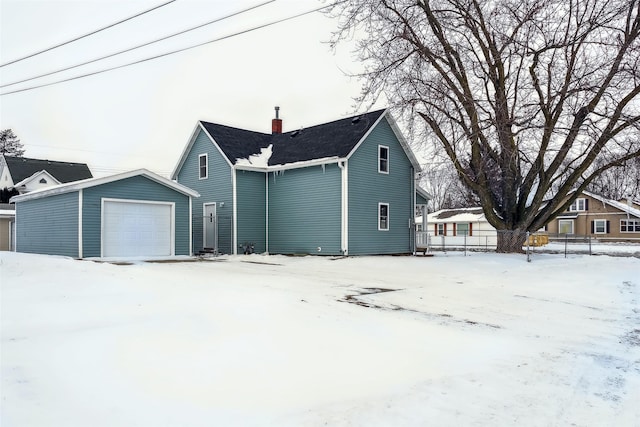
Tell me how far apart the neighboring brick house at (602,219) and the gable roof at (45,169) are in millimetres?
42978

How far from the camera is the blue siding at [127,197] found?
54.2ft

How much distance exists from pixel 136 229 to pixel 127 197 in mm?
1197

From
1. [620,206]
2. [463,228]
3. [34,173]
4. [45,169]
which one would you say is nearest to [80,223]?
[34,173]

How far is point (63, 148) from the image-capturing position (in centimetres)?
6316

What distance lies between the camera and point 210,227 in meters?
22.5

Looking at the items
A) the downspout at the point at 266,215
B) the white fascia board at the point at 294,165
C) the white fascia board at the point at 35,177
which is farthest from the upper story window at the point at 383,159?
the white fascia board at the point at 35,177

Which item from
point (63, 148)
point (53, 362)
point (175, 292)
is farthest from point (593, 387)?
point (63, 148)

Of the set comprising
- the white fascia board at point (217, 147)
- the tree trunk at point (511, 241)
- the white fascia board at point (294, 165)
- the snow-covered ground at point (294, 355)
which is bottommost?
the snow-covered ground at point (294, 355)

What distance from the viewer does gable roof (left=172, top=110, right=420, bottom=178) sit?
67.2 ft

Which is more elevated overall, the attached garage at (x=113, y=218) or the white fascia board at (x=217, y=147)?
the white fascia board at (x=217, y=147)

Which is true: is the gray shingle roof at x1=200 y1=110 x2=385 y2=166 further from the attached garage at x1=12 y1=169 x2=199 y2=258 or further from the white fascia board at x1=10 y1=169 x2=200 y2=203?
the attached garage at x1=12 y1=169 x2=199 y2=258

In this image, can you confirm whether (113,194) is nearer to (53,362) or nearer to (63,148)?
(53,362)

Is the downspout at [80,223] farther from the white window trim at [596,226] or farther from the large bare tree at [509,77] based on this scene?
the white window trim at [596,226]

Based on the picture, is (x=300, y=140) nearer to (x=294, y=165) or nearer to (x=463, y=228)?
(x=294, y=165)
